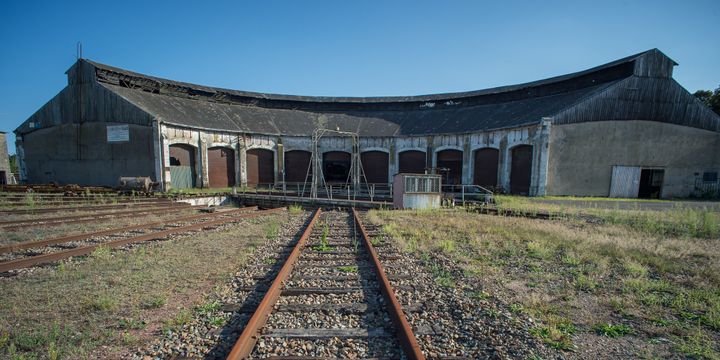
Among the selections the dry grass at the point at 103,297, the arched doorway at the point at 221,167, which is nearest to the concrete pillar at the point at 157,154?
the arched doorway at the point at 221,167

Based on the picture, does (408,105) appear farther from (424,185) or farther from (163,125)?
(163,125)

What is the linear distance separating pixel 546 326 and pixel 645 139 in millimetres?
22947

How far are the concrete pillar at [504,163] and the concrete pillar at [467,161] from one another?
241cm

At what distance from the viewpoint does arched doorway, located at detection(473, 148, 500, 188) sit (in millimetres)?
22266

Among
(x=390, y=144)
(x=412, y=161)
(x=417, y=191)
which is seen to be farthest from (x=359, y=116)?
(x=417, y=191)

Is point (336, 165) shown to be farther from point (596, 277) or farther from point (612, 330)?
point (612, 330)

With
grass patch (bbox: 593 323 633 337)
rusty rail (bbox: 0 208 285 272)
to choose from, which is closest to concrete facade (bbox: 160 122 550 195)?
rusty rail (bbox: 0 208 285 272)

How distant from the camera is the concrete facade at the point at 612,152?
61.7ft

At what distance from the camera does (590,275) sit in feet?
17.1

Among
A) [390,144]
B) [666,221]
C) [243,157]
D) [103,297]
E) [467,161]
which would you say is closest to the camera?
[103,297]

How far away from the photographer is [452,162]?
25.0 m

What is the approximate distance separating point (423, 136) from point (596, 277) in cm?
2101

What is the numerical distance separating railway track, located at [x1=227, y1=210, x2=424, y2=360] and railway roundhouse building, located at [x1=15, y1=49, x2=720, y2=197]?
18.4 meters

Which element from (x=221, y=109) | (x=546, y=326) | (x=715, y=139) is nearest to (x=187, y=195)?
(x=221, y=109)
